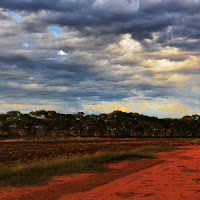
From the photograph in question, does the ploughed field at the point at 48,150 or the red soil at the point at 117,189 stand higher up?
the red soil at the point at 117,189

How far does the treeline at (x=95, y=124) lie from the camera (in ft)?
316

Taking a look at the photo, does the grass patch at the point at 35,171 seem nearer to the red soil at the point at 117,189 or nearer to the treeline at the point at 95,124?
the red soil at the point at 117,189

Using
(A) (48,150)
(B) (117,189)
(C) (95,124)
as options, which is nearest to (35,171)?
(B) (117,189)

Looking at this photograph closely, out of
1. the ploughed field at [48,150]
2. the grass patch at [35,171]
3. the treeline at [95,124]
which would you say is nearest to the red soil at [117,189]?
the grass patch at [35,171]

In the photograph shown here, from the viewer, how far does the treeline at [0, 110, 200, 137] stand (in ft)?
316

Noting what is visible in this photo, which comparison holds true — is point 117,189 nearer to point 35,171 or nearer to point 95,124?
point 35,171

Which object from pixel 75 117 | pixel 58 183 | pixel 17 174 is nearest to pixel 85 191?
pixel 58 183

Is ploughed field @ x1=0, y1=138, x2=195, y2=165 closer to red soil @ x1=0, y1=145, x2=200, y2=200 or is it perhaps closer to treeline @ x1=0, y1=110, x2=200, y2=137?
red soil @ x1=0, y1=145, x2=200, y2=200

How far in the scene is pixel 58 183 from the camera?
12156 mm

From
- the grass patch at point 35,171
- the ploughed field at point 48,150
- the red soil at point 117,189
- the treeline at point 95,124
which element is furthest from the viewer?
the treeline at point 95,124

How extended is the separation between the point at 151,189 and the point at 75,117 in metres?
101

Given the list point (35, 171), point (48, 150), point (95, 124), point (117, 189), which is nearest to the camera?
point (117, 189)

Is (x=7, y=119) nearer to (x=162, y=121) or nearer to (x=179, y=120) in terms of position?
(x=162, y=121)

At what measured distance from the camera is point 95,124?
336ft
